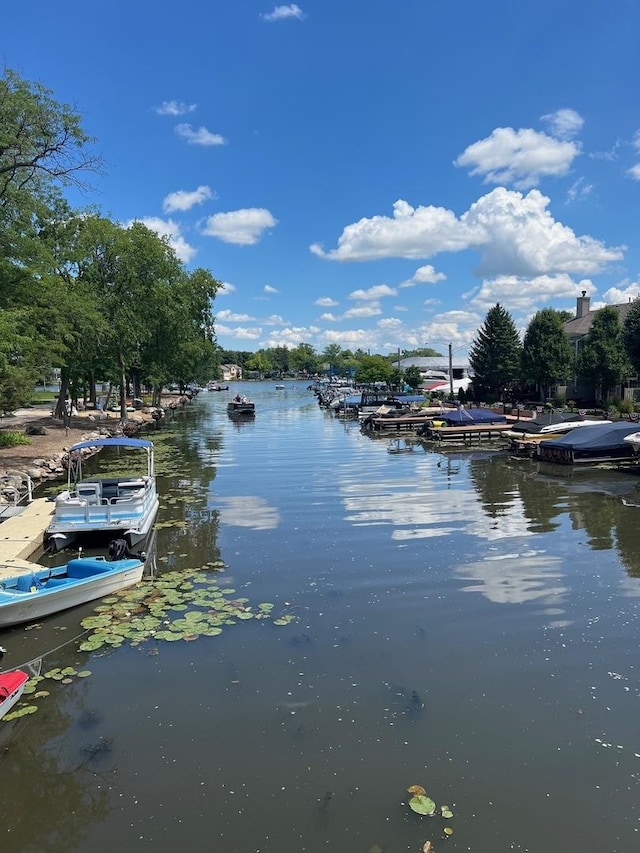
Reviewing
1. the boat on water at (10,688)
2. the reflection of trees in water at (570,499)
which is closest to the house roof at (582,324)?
the reflection of trees in water at (570,499)

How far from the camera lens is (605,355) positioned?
43562 mm

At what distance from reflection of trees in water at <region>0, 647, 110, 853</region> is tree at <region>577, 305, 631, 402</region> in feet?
144

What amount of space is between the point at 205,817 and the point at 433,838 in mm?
2051

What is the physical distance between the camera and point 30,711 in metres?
7.05

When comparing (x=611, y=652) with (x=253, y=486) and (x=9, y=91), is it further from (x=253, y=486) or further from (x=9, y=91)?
(x=9, y=91)

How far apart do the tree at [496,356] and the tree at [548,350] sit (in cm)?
628

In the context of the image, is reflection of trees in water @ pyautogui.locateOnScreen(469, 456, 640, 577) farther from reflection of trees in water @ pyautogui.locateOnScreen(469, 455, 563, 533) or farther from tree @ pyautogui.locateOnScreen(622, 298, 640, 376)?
tree @ pyautogui.locateOnScreen(622, 298, 640, 376)

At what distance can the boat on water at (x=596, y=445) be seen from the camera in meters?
25.3

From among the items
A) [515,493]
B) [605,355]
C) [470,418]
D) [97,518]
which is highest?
[605,355]

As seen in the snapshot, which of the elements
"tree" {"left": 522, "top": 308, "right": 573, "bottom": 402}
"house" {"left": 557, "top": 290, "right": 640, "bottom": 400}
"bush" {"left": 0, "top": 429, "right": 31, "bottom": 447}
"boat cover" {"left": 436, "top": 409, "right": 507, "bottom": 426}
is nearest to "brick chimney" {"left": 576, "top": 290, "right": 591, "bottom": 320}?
"house" {"left": 557, "top": 290, "right": 640, "bottom": 400}

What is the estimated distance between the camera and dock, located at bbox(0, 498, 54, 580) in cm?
1081

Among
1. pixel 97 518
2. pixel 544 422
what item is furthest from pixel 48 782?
pixel 544 422

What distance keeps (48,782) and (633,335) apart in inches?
1606

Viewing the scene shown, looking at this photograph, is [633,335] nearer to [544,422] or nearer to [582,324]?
[544,422]
